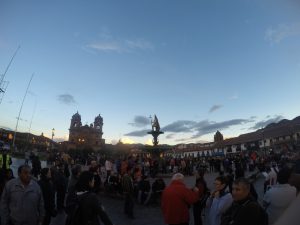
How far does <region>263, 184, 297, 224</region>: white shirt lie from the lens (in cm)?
482

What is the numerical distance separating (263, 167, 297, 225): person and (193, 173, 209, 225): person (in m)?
2.50

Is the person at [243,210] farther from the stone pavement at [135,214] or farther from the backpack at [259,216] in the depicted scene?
the stone pavement at [135,214]

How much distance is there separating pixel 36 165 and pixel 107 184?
507 cm

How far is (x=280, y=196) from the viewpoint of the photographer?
191 inches

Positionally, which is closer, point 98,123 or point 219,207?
point 219,207

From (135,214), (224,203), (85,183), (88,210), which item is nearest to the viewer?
(88,210)

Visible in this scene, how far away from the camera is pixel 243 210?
3264mm

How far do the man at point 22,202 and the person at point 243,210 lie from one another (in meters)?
3.16

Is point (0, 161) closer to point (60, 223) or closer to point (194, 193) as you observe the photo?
point (60, 223)

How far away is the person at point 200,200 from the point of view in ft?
24.0

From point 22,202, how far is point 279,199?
13.9 ft

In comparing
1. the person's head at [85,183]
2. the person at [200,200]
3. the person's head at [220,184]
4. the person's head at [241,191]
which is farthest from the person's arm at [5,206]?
the person at [200,200]

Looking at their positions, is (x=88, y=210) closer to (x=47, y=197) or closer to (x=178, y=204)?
(x=178, y=204)

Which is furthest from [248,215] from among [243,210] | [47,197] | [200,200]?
[47,197]
